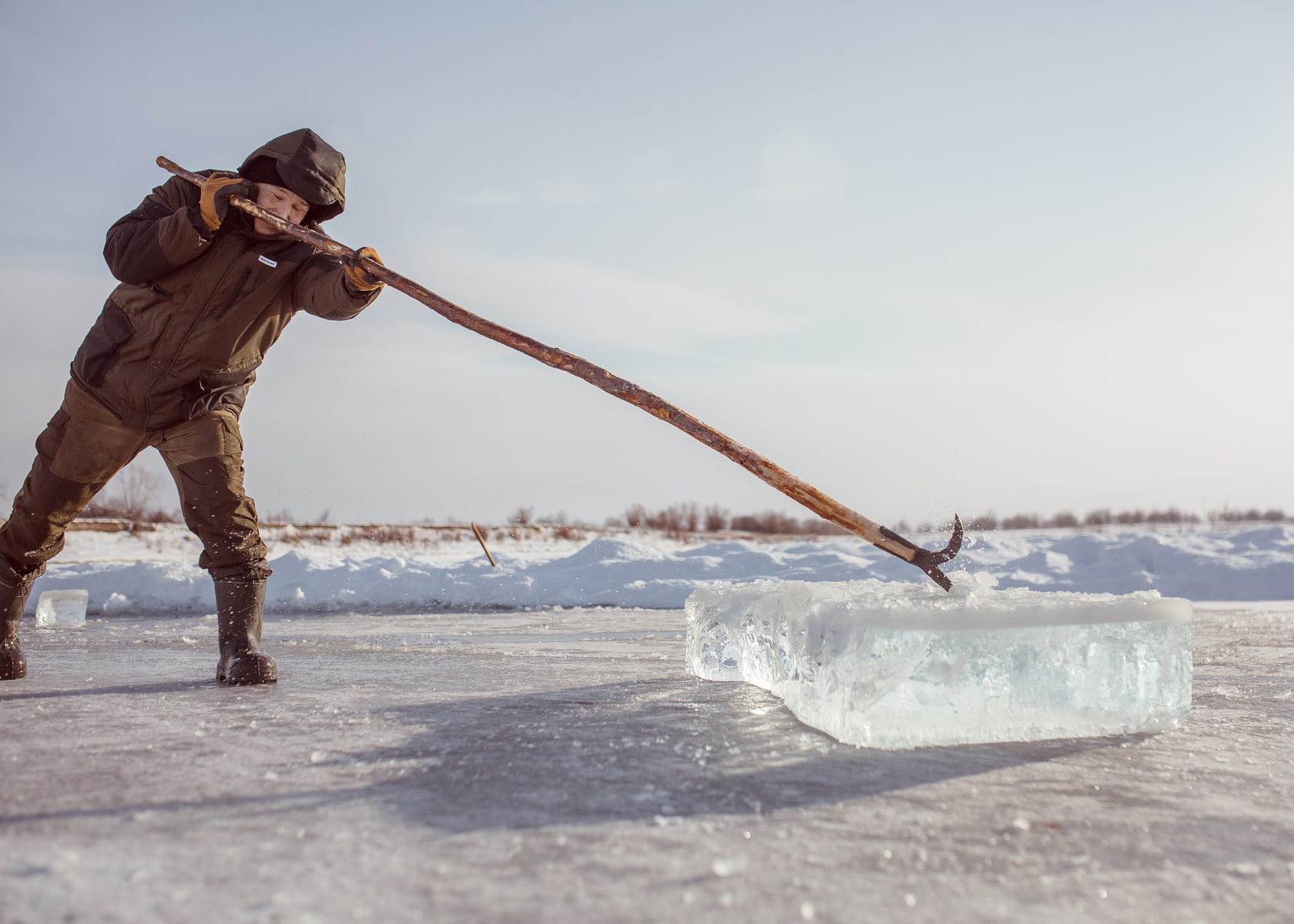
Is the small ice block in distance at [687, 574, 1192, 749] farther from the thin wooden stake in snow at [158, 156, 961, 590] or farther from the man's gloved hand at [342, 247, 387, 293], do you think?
the man's gloved hand at [342, 247, 387, 293]

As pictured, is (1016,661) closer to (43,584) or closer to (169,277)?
→ (169,277)

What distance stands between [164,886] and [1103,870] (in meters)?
1.27

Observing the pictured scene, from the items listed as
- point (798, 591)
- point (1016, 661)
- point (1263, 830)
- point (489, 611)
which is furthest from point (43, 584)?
point (1263, 830)

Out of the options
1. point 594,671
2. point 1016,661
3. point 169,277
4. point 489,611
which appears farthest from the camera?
point 489,611

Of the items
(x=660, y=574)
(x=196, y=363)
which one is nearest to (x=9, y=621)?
(x=196, y=363)

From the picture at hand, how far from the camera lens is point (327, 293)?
3018 millimetres

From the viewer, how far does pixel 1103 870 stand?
123 cm

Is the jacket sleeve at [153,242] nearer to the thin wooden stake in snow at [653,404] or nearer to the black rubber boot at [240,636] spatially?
the thin wooden stake in snow at [653,404]

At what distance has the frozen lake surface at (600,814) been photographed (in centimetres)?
110

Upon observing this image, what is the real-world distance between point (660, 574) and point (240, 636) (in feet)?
19.7

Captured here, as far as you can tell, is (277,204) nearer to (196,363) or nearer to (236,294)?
(236,294)

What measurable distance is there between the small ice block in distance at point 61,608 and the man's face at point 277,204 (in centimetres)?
387

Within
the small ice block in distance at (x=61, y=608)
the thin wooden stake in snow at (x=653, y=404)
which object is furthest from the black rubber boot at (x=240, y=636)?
the small ice block in distance at (x=61, y=608)

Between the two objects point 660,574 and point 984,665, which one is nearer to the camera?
point 984,665
